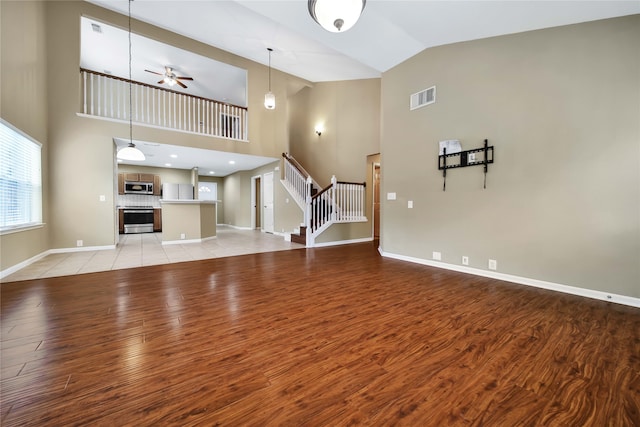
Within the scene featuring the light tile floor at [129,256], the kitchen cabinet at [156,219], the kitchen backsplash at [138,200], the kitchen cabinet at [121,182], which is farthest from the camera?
the kitchen cabinet at [156,219]

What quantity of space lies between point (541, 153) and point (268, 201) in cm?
719

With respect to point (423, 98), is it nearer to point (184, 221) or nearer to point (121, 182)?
point (184, 221)

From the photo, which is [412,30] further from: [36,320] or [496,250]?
[36,320]

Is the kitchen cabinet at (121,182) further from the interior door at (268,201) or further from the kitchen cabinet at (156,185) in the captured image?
the interior door at (268,201)

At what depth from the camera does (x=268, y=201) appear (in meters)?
8.58

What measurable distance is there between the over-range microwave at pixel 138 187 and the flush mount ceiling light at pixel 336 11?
9.43m

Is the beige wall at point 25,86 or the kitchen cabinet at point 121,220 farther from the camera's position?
the kitchen cabinet at point 121,220

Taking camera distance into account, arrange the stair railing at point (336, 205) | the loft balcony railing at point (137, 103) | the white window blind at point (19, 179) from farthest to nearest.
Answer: the stair railing at point (336, 205), the loft balcony railing at point (137, 103), the white window blind at point (19, 179)

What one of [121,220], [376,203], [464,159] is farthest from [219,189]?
[464,159]

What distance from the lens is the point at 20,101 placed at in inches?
145

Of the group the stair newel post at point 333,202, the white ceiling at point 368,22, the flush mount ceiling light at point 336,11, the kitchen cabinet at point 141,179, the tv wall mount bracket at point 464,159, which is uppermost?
the white ceiling at point 368,22

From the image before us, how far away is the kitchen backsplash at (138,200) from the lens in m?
8.91

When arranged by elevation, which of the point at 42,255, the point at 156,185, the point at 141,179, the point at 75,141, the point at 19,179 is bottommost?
the point at 42,255

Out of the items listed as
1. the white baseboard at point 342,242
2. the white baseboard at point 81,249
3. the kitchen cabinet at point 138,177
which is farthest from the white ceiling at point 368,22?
the kitchen cabinet at point 138,177
